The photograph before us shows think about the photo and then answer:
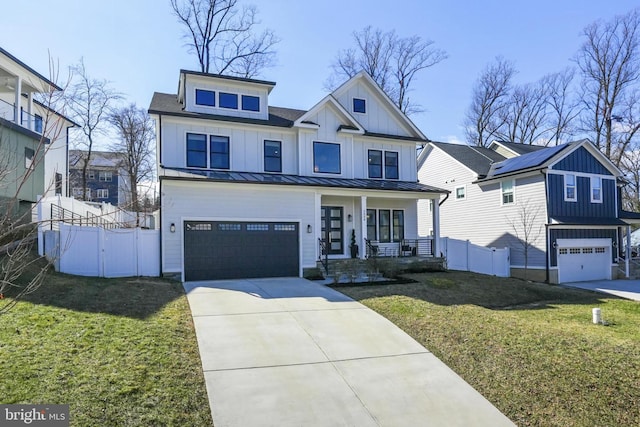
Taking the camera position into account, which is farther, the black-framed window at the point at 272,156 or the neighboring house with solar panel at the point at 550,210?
the neighboring house with solar panel at the point at 550,210

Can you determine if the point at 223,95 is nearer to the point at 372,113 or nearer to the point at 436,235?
the point at 372,113

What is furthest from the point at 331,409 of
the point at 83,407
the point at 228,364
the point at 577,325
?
the point at 577,325

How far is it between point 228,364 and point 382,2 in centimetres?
1343

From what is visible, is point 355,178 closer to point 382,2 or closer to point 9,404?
point 382,2

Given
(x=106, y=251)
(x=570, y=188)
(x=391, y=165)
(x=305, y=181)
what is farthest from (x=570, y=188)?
(x=106, y=251)

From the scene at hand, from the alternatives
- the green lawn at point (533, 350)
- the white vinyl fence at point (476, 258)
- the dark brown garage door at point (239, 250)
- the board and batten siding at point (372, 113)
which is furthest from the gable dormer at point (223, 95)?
the white vinyl fence at point (476, 258)

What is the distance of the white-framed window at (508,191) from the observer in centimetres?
2047

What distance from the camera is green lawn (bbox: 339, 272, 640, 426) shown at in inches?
216

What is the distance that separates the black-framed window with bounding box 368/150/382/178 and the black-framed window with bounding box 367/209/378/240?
5.66ft

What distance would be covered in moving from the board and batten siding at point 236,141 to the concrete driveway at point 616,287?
45.6 ft

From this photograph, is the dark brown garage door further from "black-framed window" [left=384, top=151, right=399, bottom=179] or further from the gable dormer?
"black-framed window" [left=384, top=151, right=399, bottom=179]

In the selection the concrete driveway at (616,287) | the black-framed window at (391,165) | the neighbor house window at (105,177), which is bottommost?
the concrete driveway at (616,287)

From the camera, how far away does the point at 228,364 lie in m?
6.17

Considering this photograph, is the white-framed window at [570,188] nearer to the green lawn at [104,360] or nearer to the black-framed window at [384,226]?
the black-framed window at [384,226]
